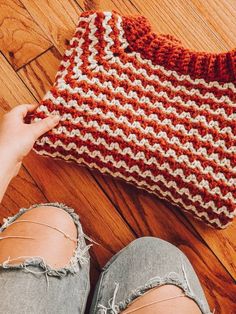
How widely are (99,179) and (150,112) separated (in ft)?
0.55

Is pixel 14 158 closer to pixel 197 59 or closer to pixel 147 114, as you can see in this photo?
pixel 147 114

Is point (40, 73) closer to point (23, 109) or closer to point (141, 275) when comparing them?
point (23, 109)

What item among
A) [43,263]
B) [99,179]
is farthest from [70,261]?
[99,179]

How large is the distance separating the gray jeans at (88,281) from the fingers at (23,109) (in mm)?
170

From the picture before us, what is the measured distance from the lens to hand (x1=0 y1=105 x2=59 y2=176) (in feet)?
2.26

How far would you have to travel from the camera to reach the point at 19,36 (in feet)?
2.70

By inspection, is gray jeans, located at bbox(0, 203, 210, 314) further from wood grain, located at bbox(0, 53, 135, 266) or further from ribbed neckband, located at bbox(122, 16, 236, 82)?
ribbed neckband, located at bbox(122, 16, 236, 82)

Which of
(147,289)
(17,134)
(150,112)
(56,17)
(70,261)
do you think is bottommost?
(147,289)

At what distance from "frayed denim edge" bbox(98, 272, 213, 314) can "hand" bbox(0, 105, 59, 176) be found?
0.28m

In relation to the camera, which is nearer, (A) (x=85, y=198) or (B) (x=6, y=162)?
(B) (x=6, y=162)

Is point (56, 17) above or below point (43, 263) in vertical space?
above

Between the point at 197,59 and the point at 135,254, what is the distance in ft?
1.19

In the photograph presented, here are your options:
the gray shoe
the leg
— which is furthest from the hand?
the gray shoe

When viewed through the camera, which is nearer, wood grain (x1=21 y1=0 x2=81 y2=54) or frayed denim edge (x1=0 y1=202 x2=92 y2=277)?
frayed denim edge (x1=0 y1=202 x2=92 y2=277)
